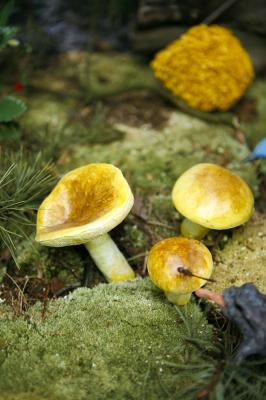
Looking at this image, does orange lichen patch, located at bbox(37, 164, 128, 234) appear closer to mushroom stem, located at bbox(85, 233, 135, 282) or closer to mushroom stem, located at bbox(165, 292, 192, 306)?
mushroom stem, located at bbox(85, 233, 135, 282)

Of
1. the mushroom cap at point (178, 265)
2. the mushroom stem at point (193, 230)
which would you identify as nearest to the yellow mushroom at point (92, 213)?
the mushroom cap at point (178, 265)

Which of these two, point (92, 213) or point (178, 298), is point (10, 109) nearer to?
point (92, 213)

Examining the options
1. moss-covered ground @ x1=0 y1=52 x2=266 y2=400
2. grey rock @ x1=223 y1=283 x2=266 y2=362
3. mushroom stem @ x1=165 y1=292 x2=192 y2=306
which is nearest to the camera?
grey rock @ x1=223 y1=283 x2=266 y2=362

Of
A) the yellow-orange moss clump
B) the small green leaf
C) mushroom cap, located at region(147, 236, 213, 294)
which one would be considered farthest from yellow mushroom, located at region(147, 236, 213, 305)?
the yellow-orange moss clump

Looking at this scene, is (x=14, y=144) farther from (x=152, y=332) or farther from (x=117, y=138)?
(x=152, y=332)

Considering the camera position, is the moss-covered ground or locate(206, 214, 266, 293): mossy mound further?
locate(206, 214, 266, 293): mossy mound

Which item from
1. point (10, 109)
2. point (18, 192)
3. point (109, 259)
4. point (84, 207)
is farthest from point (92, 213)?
point (10, 109)

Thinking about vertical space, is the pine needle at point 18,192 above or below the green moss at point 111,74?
above

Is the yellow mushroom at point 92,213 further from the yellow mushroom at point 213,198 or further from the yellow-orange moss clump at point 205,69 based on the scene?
the yellow-orange moss clump at point 205,69

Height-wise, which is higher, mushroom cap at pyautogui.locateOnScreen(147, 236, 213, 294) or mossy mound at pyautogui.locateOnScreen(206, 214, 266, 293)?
mushroom cap at pyautogui.locateOnScreen(147, 236, 213, 294)
